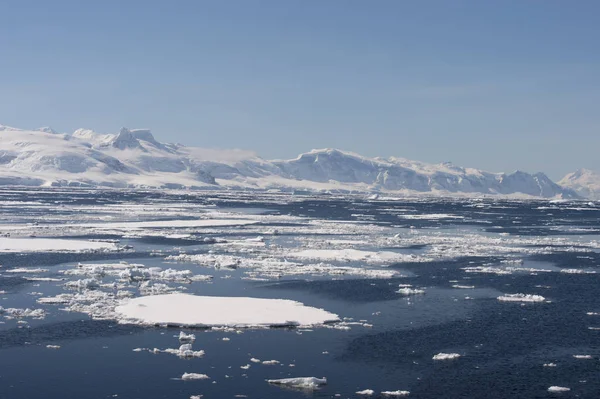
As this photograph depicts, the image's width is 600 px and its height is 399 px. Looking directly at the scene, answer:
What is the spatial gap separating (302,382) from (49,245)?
41896 mm

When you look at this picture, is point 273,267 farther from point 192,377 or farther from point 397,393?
point 397,393

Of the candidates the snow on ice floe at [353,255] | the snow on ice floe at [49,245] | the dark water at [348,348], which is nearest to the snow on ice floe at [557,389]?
the dark water at [348,348]

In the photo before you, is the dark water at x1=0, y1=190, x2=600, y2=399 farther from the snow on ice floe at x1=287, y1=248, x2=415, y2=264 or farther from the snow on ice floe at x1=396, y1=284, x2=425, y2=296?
the snow on ice floe at x1=287, y1=248, x2=415, y2=264

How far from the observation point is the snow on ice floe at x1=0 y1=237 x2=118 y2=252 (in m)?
56.2

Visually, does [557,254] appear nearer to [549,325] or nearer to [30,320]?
[549,325]

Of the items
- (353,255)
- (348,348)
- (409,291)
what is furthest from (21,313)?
(353,255)

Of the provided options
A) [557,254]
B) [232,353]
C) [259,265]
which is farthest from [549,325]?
[557,254]

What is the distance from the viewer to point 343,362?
86.1 ft

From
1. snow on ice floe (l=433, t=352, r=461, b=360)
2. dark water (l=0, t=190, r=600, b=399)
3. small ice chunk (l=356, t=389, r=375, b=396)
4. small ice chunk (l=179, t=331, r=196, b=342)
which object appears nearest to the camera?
small ice chunk (l=356, t=389, r=375, b=396)

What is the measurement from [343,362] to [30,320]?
15.7 m

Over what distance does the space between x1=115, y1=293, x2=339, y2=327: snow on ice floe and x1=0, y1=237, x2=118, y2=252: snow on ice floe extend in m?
23.3

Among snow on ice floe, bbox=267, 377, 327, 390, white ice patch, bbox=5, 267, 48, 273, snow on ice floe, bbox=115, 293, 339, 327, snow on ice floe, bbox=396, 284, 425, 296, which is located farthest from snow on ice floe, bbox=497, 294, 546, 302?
white ice patch, bbox=5, 267, 48, 273

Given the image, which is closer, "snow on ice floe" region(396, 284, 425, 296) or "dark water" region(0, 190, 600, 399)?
"dark water" region(0, 190, 600, 399)

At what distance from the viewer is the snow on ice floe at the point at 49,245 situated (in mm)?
56156
